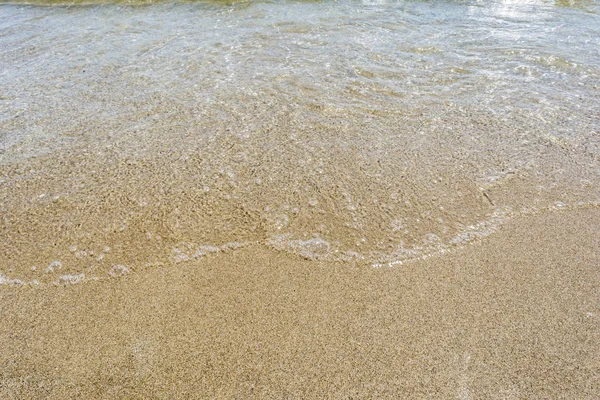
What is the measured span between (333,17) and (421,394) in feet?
23.8

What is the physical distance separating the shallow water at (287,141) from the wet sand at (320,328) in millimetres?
205

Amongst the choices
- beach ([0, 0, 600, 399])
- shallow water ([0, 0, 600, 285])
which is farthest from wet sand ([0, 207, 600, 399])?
shallow water ([0, 0, 600, 285])

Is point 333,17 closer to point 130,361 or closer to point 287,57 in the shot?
point 287,57

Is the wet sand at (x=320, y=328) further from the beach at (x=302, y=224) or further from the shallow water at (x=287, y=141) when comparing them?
the shallow water at (x=287, y=141)

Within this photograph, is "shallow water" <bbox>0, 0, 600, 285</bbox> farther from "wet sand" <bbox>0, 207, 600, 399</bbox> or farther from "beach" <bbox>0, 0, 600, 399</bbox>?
"wet sand" <bbox>0, 207, 600, 399</bbox>

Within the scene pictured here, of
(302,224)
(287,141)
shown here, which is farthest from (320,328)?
(287,141)

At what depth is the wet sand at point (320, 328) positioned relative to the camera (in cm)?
220

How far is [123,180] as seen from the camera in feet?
12.0

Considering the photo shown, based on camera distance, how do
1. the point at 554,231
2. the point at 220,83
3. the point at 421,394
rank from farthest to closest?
1. the point at 220,83
2. the point at 554,231
3. the point at 421,394

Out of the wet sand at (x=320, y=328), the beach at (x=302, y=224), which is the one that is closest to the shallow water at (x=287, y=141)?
the beach at (x=302, y=224)

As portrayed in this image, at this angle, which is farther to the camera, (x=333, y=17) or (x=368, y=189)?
(x=333, y=17)

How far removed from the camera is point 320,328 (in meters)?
2.46

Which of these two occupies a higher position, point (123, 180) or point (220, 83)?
point (220, 83)

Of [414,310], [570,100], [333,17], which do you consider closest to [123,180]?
[414,310]
